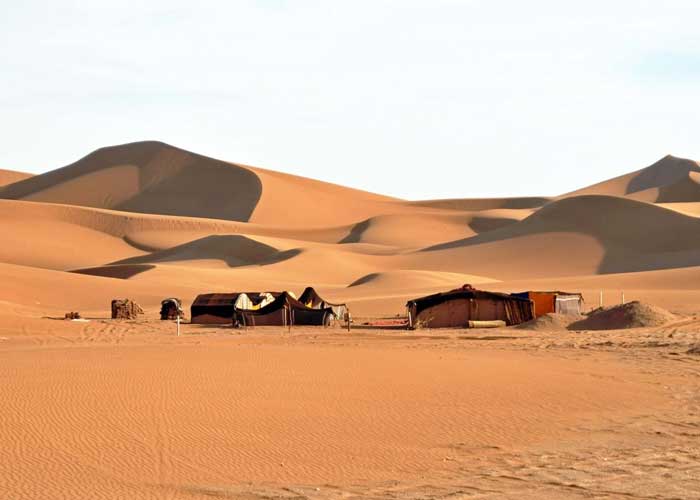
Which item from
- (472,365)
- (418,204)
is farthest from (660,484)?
(418,204)

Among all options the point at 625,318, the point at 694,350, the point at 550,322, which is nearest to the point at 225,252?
the point at 550,322

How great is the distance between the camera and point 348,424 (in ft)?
42.7

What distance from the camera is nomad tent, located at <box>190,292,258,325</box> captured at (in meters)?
38.3

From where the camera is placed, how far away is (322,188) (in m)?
150

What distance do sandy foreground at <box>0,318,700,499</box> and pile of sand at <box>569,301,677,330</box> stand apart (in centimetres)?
769

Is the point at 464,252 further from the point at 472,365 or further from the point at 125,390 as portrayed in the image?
the point at 125,390

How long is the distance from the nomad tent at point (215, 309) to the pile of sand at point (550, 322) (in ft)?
35.7

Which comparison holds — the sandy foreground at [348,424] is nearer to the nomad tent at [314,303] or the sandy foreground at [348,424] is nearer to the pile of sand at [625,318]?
the pile of sand at [625,318]

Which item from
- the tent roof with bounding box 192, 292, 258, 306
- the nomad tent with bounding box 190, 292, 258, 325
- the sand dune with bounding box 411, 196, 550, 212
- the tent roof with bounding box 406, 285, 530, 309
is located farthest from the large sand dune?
the tent roof with bounding box 406, 285, 530, 309

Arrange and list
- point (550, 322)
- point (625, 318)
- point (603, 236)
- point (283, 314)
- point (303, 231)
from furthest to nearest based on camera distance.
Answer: point (303, 231) → point (603, 236) → point (283, 314) → point (550, 322) → point (625, 318)

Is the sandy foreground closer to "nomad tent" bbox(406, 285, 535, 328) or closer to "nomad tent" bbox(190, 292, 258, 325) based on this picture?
"nomad tent" bbox(406, 285, 535, 328)

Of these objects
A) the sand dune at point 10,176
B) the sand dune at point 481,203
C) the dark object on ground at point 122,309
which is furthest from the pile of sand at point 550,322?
the sand dune at point 10,176

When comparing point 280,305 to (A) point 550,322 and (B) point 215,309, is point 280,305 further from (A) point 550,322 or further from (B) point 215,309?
(A) point 550,322

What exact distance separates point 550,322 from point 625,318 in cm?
224
